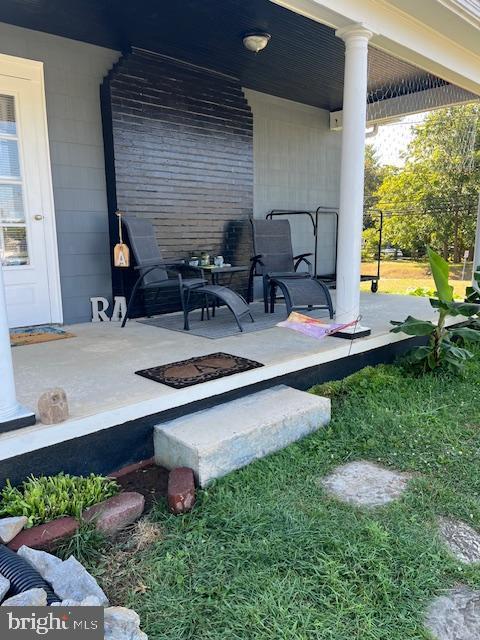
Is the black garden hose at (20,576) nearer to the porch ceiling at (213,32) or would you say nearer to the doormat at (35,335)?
the doormat at (35,335)

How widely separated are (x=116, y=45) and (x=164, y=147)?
3.26 feet

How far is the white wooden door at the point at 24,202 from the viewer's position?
399 cm

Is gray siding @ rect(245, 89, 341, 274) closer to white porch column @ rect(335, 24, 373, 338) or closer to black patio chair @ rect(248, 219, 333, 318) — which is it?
black patio chair @ rect(248, 219, 333, 318)

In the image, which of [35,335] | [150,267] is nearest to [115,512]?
[35,335]

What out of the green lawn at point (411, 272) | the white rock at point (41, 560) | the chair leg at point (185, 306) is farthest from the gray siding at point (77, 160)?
the green lawn at point (411, 272)

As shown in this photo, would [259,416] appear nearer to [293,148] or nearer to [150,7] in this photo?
[150,7]

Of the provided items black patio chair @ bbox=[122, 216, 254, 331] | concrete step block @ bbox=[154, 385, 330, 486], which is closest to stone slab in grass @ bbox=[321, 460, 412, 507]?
concrete step block @ bbox=[154, 385, 330, 486]

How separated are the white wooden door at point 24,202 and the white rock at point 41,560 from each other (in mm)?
2955

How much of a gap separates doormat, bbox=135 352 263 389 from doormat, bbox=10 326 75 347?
4.36 feet

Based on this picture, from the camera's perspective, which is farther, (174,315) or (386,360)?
(174,315)

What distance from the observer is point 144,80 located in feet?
15.0

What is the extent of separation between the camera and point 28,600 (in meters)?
1.34

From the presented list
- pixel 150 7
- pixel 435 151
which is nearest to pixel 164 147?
pixel 150 7

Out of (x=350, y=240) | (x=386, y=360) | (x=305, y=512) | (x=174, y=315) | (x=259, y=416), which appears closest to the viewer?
(x=305, y=512)
